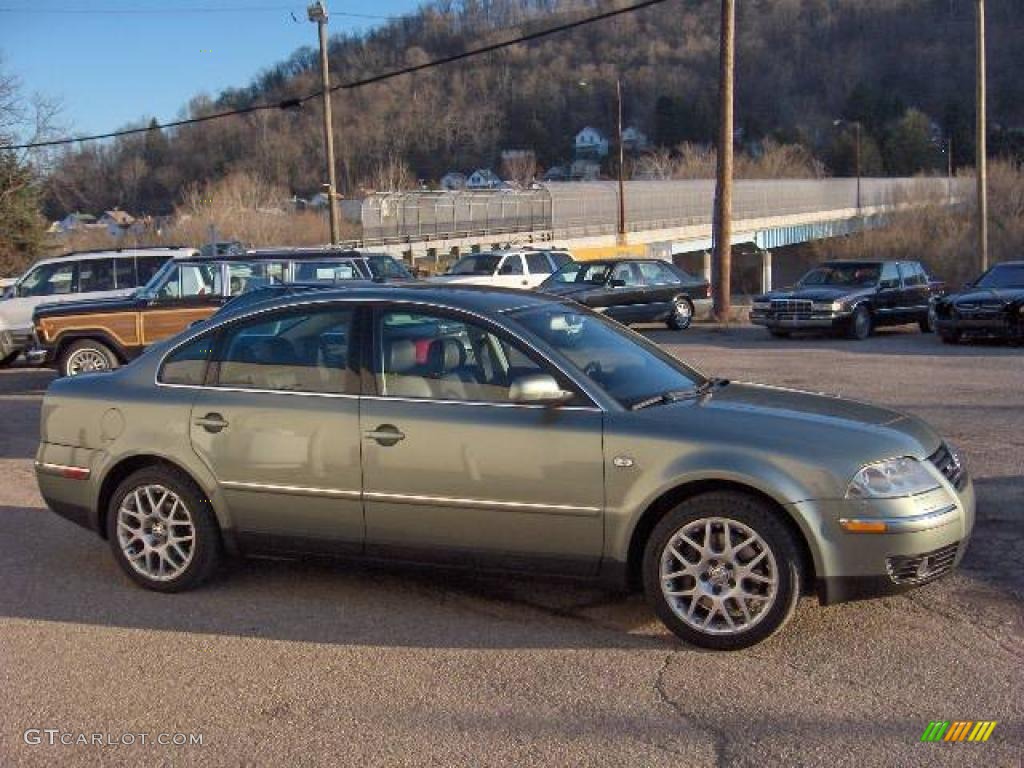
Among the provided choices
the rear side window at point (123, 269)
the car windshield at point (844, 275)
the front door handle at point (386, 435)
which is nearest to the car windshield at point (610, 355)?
the front door handle at point (386, 435)

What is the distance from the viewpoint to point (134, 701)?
185 inches

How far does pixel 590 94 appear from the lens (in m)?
130

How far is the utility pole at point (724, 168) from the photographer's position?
79.4 feet

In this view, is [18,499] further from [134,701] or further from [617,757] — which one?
[617,757]

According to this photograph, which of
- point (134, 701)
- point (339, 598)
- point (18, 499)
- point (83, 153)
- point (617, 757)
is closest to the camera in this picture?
point (617, 757)

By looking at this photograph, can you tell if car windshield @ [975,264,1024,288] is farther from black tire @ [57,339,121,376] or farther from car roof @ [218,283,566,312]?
car roof @ [218,283,566,312]

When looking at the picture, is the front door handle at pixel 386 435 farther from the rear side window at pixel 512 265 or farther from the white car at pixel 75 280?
the rear side window at pixel 512 265

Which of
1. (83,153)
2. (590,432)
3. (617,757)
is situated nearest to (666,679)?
(617,757)

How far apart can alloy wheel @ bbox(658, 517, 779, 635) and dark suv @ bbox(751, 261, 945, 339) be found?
16.0 m

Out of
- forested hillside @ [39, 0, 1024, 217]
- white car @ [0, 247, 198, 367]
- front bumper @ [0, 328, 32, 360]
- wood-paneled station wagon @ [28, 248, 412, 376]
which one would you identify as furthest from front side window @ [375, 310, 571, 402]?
forested hillside @ [39, 0, 1024, 217]

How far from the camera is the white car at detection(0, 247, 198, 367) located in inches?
743

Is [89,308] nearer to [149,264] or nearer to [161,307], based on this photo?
[161,307]

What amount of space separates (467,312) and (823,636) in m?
2.28

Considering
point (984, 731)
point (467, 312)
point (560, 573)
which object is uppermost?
point (467, 312)
